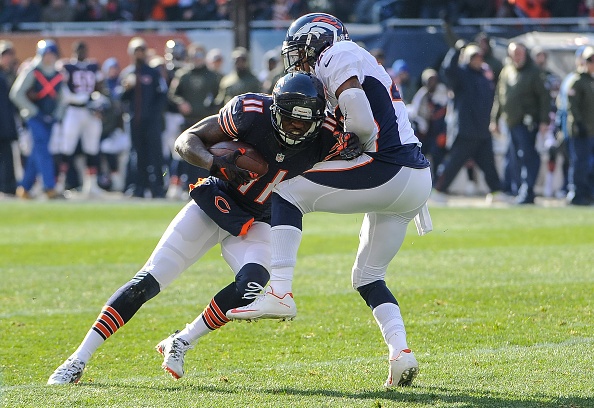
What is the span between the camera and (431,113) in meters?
14.3

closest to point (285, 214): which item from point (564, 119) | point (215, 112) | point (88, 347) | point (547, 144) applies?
point (88, 347)

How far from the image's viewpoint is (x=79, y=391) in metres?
4.45

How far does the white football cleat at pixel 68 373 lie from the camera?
15.1 feet

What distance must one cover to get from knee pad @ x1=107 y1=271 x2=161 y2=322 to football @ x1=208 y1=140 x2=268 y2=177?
669 millimetres

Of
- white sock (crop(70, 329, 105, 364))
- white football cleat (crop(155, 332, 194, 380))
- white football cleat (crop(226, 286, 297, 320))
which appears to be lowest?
white football cleat (crop(155, 332, 194, 380))

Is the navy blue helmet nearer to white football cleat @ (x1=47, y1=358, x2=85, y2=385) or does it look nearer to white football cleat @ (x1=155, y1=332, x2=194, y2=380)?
white football cleat @ (x1=155, y1=332, x2=194, y2=380)

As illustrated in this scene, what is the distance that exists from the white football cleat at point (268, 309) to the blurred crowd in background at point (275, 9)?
10779 millimetres

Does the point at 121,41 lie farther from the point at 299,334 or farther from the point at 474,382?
the point at 474,382

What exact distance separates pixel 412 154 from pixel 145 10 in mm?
14555

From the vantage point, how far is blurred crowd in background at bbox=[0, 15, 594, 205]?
41.8 feet

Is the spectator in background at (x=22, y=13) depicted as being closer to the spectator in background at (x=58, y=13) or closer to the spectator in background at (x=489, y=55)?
the spectator in background at (x=58, y=13)

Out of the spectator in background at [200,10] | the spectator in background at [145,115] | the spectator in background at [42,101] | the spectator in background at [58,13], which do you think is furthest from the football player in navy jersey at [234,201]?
the spectator in background at [58,13]

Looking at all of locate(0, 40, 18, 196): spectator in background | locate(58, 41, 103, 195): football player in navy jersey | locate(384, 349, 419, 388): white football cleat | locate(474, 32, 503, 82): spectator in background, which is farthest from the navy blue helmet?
locate(58, 41, 103, 195): football player in navy jersey

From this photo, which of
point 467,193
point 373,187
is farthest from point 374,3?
point 373,187
